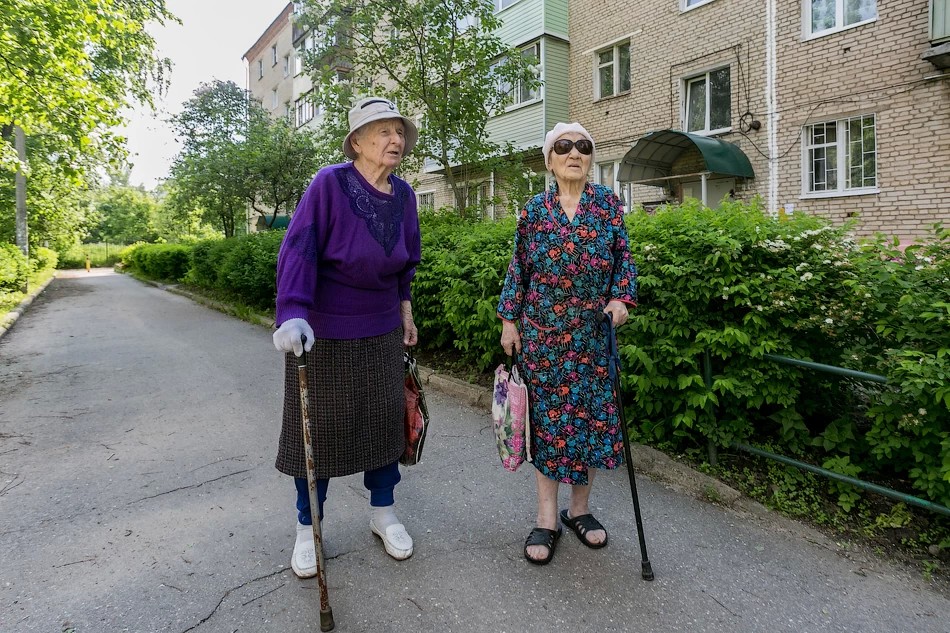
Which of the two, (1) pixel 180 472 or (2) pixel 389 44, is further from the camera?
(2) pixel 389 44

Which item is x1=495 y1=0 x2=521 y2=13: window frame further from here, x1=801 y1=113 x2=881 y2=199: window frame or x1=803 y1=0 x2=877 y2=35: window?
x1=801 y1=113 x2=881 y2=199: window frame

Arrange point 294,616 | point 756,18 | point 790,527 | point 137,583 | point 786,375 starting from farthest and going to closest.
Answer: point 756,18
point 786,375
point 790,527
point 137,583
point 294,616

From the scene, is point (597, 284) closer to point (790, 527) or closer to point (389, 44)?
point (790, 527)

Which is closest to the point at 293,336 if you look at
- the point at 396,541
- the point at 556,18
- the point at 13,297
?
the point at 396,541

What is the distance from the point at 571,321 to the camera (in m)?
2.54

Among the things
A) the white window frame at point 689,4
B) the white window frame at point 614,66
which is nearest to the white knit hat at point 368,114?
the white window frame at point 689,4

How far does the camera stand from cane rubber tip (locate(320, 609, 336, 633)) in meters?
2.11

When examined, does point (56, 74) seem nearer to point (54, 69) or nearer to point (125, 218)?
point (54, 69)

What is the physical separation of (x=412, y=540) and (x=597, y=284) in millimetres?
1567

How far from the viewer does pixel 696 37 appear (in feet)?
41.2

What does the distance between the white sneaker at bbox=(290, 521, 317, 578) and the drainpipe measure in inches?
449

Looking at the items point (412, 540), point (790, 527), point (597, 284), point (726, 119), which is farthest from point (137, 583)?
point (726, 119)

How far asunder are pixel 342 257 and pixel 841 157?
11.4 meters

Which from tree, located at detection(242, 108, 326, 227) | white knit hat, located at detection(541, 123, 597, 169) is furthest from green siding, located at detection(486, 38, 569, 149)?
white knit hat, located at detection(541, 123, 597, 169)
